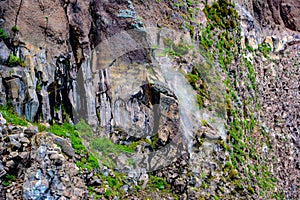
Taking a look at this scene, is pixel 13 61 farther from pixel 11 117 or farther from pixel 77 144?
pixel 77 144

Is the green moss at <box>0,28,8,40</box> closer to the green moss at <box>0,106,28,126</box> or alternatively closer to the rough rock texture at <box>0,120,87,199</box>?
Answer: the green moss at <box>0,106,28,126</box>

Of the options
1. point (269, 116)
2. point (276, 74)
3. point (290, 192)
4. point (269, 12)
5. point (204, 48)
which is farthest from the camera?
point (269, 12)

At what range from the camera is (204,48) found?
63.6ft

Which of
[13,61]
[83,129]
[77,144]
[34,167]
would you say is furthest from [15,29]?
[34,167]

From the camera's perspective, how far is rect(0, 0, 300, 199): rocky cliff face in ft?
39.6

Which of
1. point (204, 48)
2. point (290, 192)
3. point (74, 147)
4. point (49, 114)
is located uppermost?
point (204, 48)

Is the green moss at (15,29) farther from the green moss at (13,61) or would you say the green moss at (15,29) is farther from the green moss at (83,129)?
the green moss at (83,129)

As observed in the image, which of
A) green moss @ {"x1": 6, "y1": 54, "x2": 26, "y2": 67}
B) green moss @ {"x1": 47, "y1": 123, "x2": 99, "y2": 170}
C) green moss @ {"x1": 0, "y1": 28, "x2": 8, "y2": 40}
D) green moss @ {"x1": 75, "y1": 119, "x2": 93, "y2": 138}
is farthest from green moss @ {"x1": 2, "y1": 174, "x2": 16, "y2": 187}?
green moss @ {"x1": 0, "y1": 28, "x2": 8, "y2": 40}

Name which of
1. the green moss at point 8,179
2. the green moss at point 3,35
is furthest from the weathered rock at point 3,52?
the green moss at point 8,179

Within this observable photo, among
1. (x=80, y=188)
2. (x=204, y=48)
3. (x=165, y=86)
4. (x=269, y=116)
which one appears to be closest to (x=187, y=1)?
(x=204, y=48)

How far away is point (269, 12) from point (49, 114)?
19682mm

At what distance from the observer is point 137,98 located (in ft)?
49.9

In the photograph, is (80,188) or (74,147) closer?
(80,188)

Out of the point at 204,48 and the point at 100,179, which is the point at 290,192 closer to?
the point at 204,48
